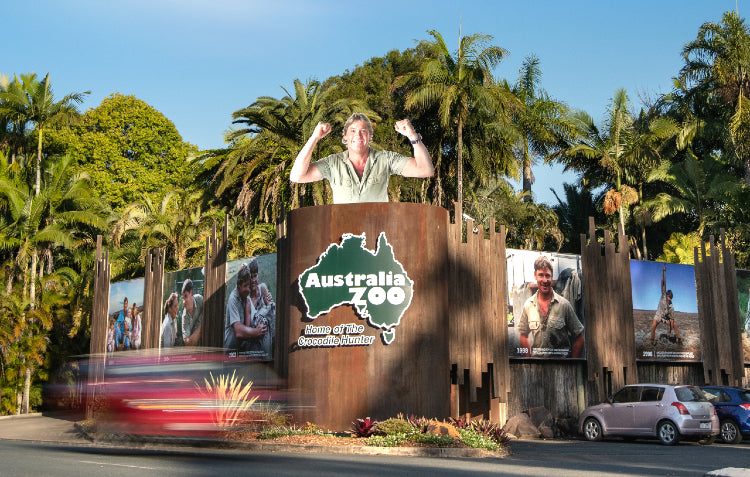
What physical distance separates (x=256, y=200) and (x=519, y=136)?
1287cm

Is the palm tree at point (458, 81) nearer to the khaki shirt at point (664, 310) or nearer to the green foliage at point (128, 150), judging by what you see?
the khaki shirt at point (664, 310)

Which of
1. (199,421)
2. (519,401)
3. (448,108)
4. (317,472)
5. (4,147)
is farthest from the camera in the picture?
(4,147)

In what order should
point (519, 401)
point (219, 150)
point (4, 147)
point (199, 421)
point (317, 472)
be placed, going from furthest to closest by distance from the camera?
point (4, 147) → point (219, 150) → point (519, 401) → point (199, 421) → point (317, 472)

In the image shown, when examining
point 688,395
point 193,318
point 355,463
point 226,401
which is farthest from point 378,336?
point 193,318

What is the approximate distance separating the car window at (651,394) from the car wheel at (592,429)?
167cm

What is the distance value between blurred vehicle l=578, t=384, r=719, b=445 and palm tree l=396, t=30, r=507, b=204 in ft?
48.0

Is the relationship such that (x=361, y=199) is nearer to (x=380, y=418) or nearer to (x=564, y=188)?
(x=380, y=418)

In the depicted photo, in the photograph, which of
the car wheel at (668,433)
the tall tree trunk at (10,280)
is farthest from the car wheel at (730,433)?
the tall tree trunk at (10,280)

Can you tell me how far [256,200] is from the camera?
35594 mm

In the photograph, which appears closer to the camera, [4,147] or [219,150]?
[219,150]

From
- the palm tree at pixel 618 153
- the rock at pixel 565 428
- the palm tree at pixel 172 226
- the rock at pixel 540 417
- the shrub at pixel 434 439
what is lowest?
the rock at pixel 565 428

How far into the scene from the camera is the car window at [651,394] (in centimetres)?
2003

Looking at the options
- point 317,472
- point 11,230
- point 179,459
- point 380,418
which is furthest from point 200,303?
point 11,230

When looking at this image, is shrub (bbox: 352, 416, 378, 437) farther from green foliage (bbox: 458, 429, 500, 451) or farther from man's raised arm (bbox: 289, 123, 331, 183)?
man's raised arm (bbox: 289, 123, 331, 183)
